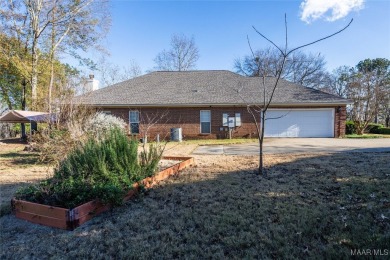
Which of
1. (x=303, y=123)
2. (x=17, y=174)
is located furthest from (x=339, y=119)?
(x=17, y=174)

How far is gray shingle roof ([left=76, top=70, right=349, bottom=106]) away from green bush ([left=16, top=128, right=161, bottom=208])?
10360 mm

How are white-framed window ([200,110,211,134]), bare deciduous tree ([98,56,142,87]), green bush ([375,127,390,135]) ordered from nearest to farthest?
white-framed window ([200,110,211,134])
green bush ([375,127,390,135])
bare deciduous tree ([98,56,142,87])

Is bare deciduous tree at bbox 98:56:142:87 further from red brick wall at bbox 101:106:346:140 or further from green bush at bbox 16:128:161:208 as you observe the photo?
green bush at bbox 16:128:161:208

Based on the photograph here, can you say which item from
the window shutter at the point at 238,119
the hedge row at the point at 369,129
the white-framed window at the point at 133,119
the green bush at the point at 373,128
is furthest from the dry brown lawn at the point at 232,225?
the green bush at the point at 373,128

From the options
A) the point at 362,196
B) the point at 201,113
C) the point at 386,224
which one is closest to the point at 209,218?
the point at 386,224

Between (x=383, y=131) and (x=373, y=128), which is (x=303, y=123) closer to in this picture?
(x=383, y=131)

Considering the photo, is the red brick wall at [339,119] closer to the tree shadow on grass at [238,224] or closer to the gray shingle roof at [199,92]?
the gray shingle roof at [199,92]

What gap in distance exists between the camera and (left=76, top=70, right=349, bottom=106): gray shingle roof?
15.4m

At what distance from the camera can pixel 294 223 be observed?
119 inches

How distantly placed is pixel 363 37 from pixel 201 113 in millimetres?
9552

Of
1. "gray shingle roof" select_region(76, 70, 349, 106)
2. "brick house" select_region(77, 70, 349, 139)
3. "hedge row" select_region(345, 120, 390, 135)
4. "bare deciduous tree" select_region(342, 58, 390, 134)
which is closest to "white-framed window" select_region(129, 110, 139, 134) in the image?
"brick house" select_region(77, 70, 349, 139)

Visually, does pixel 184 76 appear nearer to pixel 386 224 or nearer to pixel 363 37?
pixel 363 37

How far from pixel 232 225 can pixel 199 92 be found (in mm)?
14383

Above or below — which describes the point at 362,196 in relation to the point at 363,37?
below
